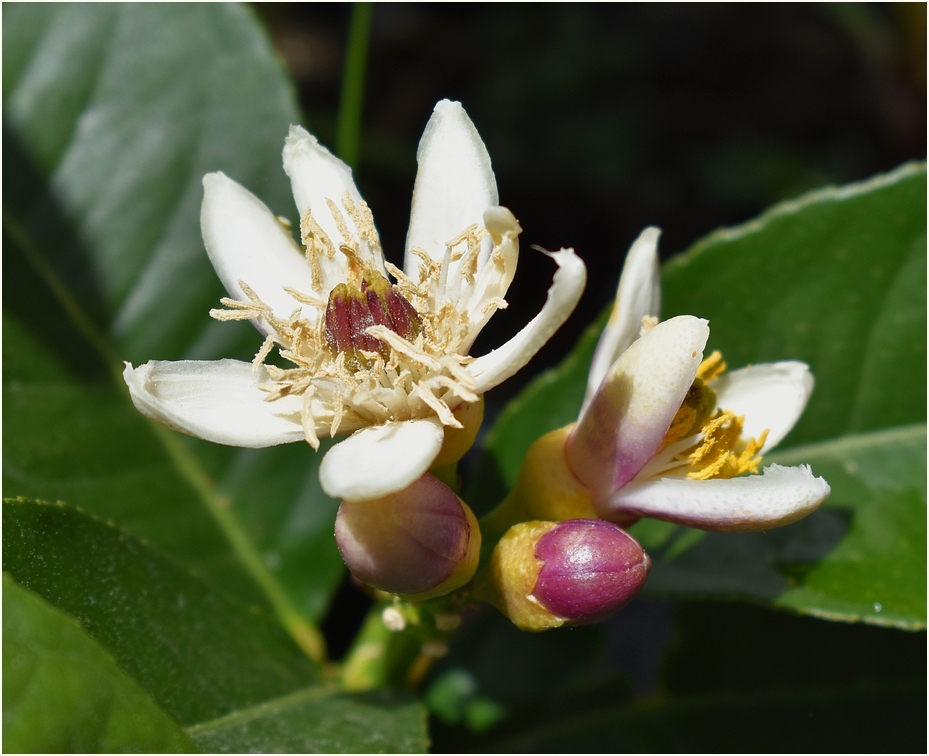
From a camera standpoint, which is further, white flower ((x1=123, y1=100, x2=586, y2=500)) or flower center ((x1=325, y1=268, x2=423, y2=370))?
flower center ((x1=325, y1=268, x2=423, y2=370))

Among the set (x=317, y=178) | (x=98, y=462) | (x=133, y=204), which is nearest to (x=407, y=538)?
(x=317, y=178)

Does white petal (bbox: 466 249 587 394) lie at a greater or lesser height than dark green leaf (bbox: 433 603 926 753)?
greater

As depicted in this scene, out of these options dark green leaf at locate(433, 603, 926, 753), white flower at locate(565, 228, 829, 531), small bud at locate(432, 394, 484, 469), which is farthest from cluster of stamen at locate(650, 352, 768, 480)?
dark green leaf at locate(433, 603, 926, 753)

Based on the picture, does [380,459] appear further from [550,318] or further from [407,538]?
[550,318]

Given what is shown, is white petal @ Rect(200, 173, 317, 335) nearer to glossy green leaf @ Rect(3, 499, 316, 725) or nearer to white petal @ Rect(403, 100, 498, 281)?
white petal @ Rect(403, 100, 498, 281)

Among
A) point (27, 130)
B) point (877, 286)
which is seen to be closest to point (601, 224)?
point (877, 286)

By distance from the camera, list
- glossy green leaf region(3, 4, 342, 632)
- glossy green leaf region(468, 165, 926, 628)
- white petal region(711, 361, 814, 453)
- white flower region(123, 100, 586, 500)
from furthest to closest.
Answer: glossy green leaf region(3, 4, 342, 632)
glossy green leaf region(468, 165, 926, 628)
white petal region(711, 361, 814, 453)
white flower region(123, 100, 586, 500)

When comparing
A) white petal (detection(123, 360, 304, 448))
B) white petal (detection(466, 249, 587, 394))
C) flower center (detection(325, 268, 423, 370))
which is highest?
white petal (detection(466, 249, 587, 394))

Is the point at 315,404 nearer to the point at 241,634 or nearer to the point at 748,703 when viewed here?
the point at 241,634
